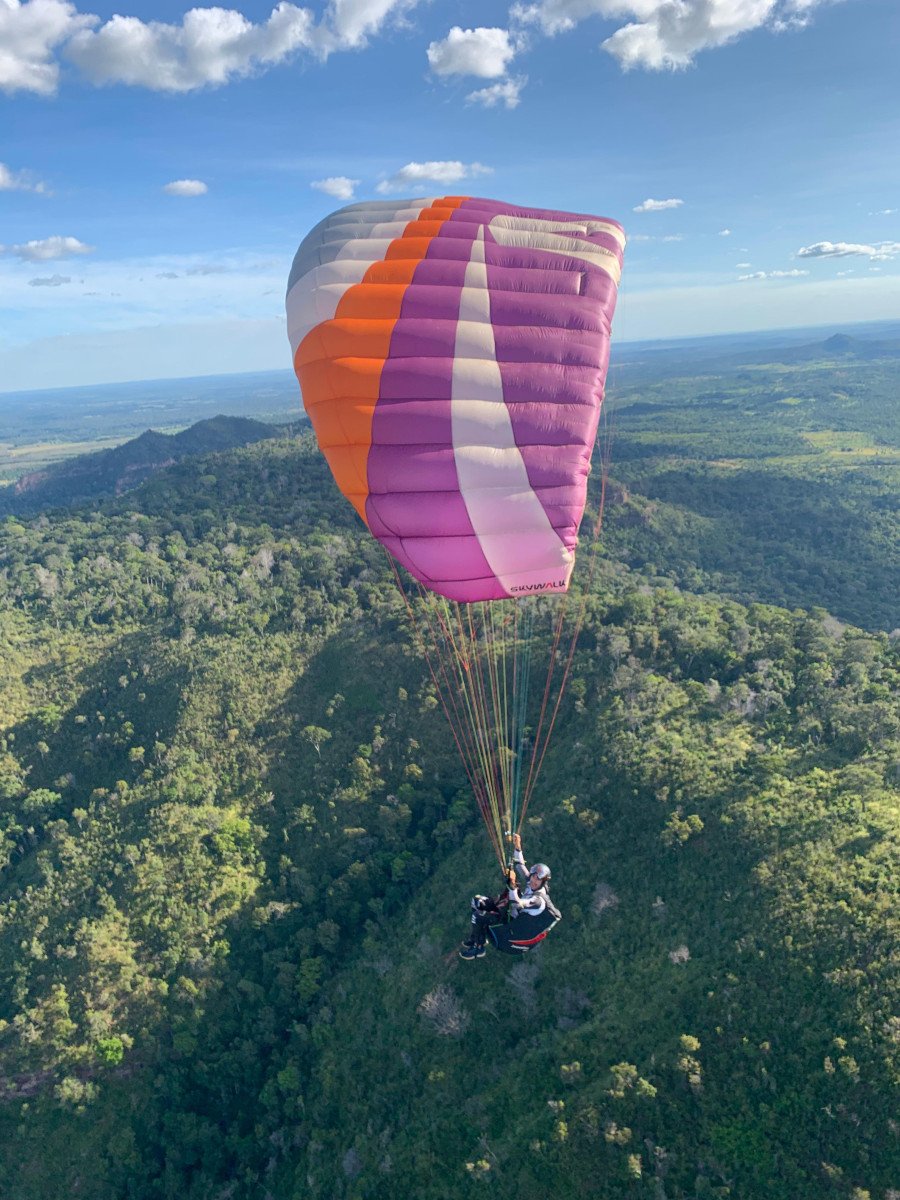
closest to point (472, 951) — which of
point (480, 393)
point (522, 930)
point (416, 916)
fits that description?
point (522, 930)

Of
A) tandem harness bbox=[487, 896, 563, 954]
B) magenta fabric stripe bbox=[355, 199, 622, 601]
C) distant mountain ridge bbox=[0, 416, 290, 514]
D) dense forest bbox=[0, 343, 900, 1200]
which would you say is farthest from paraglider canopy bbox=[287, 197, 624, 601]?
distant mountain ridge bbox=[0, 416, 290, 514]

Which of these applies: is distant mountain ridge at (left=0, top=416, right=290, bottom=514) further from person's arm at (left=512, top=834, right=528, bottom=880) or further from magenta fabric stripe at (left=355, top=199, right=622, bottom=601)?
person's arm at (left=512, top=834, right=528, bottom=880)

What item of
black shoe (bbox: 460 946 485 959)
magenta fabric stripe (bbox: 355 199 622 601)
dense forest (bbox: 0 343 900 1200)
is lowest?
dense forest (bbox: 0 343 900 1200)

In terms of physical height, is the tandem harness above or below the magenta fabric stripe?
below

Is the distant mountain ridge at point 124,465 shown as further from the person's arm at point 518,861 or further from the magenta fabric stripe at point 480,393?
the person's arm at point 518,861

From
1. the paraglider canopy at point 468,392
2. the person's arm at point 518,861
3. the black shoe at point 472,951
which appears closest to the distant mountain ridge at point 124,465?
the paraglider canopy at point 468,392

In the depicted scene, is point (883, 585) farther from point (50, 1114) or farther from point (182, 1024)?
point (50, 1114)

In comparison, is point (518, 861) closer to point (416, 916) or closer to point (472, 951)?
point (472, 951)
